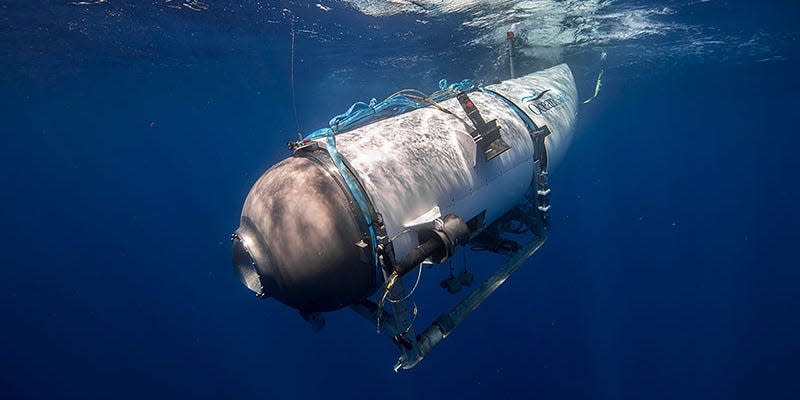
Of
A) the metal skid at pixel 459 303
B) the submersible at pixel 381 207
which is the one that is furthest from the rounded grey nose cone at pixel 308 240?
the metal skid at pixel 459 303

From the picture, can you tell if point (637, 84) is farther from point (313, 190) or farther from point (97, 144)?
point (97, 144)

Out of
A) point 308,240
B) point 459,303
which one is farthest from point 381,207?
point 459,303

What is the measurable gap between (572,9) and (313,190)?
10.5 metres

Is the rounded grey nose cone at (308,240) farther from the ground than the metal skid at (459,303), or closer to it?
farther from the ground

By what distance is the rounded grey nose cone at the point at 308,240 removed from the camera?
2.90 m

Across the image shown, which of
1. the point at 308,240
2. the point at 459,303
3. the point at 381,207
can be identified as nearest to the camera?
the point at 308,240

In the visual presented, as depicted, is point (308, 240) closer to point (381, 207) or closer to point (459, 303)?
point (381, 207)

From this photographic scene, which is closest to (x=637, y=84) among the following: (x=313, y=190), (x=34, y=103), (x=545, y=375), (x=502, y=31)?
(x=502, y=31)

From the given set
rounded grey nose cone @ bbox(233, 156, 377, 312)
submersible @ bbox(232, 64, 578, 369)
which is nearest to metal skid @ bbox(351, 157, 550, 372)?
submersible @ bbox(232, 64, 578, 369)

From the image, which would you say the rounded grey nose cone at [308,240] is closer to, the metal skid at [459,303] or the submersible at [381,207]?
the submersible at [381,207]

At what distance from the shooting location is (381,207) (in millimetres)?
3127

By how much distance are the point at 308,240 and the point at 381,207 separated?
692mm

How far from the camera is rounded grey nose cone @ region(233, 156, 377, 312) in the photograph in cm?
290

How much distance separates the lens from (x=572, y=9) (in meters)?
9.98
